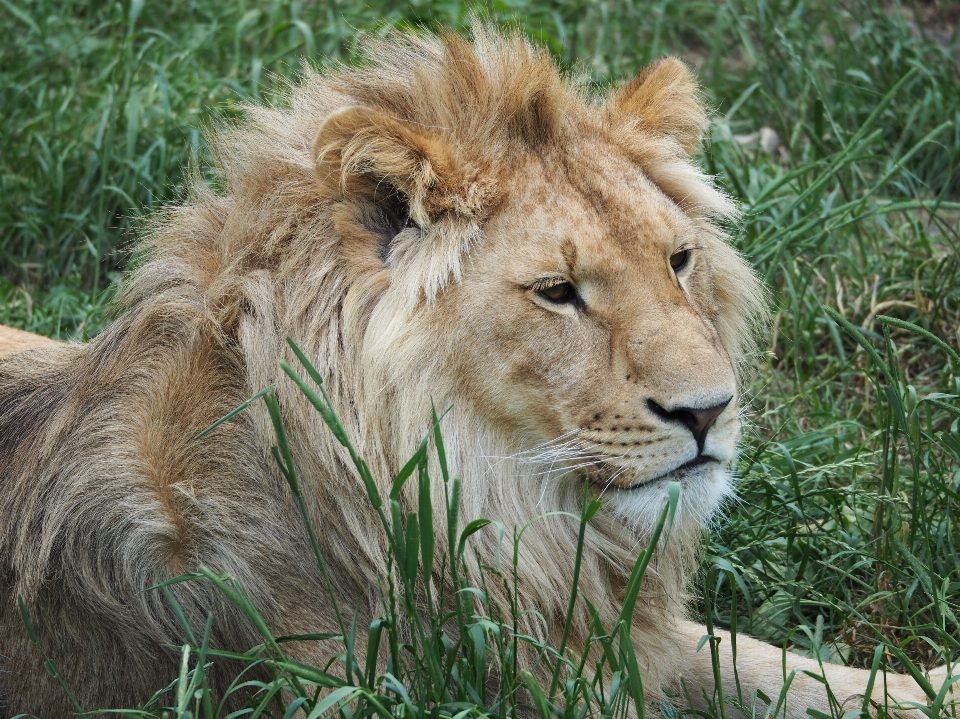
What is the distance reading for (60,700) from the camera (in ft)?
10.9

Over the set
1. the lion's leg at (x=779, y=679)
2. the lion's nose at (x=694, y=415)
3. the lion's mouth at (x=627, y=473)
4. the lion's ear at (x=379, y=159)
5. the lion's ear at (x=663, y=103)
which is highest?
the lion's ear at (x=663, y=103)

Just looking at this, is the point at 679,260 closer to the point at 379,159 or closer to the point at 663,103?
the point at 663,103

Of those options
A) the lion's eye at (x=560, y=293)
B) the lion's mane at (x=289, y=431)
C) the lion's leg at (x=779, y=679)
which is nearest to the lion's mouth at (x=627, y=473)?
the lion's mane at (x=289, y=431)

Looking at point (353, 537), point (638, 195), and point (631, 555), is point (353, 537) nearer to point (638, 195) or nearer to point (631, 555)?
point (631, 555)

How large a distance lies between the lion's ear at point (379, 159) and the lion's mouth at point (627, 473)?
0.79 meters

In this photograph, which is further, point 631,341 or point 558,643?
point 558,643

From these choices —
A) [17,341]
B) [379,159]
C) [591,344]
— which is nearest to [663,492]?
[591,344]

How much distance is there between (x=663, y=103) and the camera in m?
3.62

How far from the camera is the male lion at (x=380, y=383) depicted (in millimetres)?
3053

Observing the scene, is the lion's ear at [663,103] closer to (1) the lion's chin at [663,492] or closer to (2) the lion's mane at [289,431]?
(2) the lion's mane at [289,431]

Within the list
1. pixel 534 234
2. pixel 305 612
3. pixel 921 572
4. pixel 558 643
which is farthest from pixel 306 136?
pixel 921 572

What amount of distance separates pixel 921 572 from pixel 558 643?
1.15 meters

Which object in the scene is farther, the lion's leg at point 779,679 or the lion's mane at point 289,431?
the lion's leg at point 779,679

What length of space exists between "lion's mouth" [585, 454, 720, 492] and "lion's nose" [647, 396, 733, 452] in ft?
0.28
